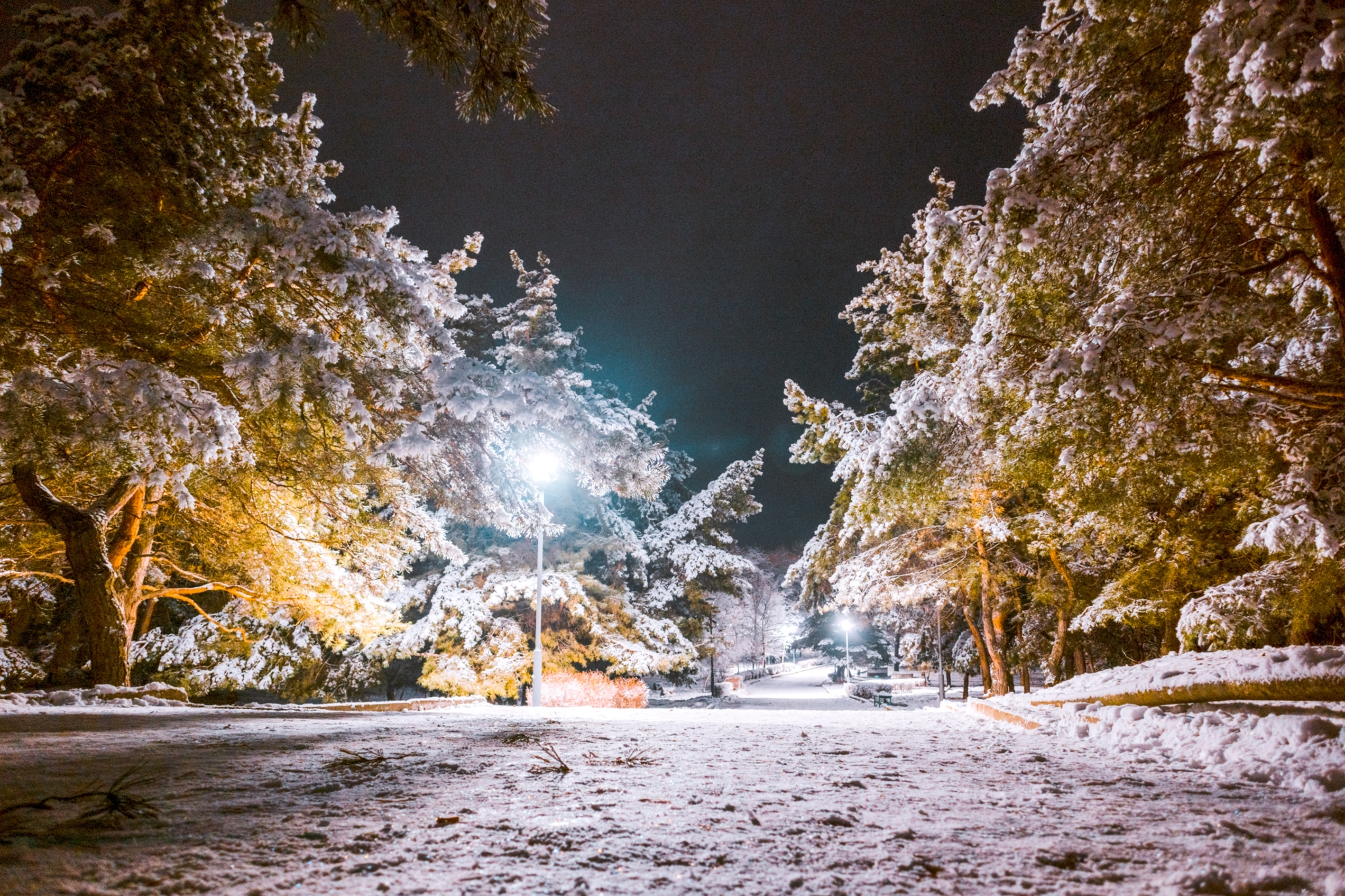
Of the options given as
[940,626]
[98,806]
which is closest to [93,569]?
[98,806]

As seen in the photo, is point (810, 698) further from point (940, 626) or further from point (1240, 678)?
point (1240, 678)

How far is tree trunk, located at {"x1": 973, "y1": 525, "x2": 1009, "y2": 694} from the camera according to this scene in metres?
15.9

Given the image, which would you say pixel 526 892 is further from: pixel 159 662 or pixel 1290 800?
pixel 159 662

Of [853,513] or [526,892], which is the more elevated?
[853,513]

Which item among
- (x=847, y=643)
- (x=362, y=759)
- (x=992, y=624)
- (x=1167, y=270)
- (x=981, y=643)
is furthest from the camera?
(x=847, y=643)

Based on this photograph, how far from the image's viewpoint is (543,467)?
10148mm

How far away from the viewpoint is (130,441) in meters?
6.15

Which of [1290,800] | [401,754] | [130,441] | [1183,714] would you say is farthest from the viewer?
[130,441]

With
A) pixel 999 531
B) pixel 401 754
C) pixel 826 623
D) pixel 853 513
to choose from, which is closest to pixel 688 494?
pixel 999 531

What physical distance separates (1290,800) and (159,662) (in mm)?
24083

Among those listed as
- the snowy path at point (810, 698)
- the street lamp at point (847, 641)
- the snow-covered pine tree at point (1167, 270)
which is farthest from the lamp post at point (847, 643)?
the snow-covered pine tree at point (1167, 270)

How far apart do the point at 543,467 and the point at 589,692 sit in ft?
39.6

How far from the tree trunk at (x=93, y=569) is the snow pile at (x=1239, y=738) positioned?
12787 mm

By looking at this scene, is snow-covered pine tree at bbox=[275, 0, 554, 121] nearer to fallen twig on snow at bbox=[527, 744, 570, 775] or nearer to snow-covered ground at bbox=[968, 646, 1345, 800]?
fallen twig on snow at bbox=[527, 744, 570, 775]
